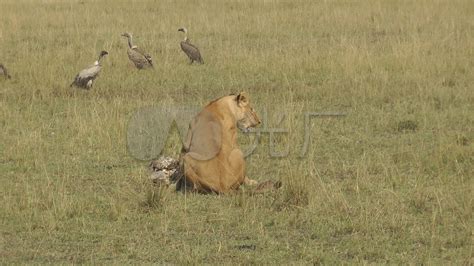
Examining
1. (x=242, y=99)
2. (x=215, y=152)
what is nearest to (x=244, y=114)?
(x=242, y=99)

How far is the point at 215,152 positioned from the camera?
6633 millimetres

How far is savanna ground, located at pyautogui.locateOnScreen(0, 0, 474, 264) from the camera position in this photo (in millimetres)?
5691

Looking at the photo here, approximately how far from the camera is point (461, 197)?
651 cm

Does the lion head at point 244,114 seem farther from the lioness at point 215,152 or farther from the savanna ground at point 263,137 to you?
the savanna ground at point 263,137

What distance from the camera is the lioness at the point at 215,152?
6625 millimetres

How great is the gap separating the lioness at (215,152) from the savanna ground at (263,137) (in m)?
0.13

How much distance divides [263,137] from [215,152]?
2.21 metres

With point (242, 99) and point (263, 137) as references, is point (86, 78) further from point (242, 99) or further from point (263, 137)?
point (242, 99)

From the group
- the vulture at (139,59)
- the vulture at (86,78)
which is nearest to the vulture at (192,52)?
the vulture at (139,59)

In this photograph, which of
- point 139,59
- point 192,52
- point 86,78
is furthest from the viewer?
point 192,52

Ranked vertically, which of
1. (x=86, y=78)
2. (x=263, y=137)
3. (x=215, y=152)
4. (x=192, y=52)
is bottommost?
(x=263, y=137)

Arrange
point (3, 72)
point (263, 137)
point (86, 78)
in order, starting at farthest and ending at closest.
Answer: point (3, 72) < point (86, 78) < point (263, 137)

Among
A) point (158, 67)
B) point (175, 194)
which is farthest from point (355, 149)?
point (158, 67)

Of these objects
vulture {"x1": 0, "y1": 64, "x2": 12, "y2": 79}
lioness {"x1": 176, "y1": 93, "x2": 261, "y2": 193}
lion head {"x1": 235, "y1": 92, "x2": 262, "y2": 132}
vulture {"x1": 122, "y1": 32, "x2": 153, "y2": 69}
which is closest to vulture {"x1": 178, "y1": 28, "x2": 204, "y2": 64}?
vulture {"x1": 122, "y1": 32, "x2": 153, "y2": 69}
